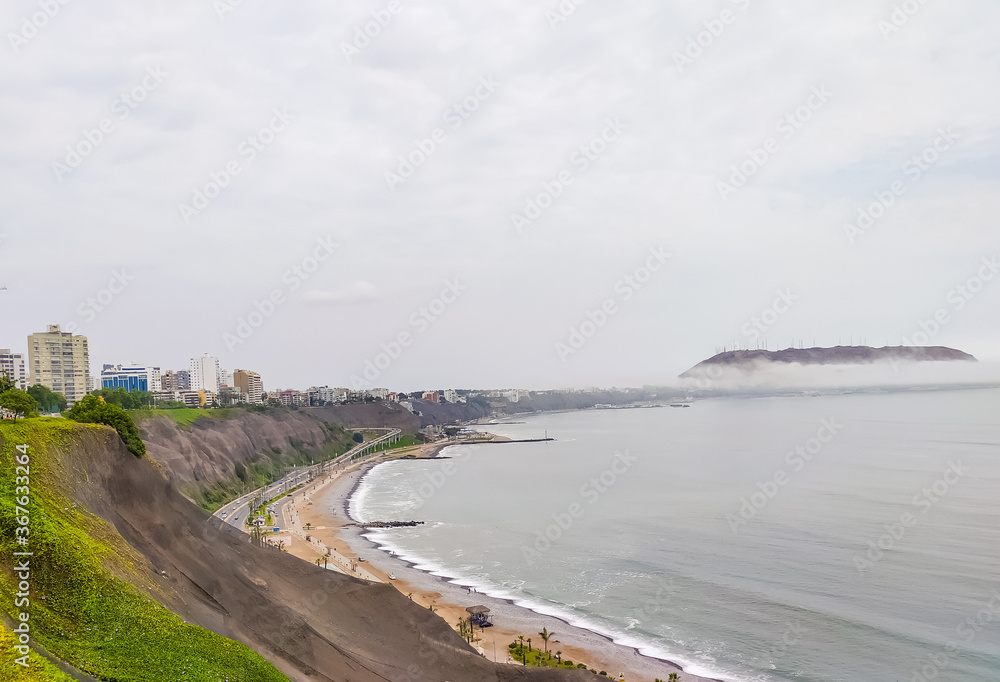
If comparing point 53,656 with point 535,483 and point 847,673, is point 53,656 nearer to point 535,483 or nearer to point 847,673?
point 847,673

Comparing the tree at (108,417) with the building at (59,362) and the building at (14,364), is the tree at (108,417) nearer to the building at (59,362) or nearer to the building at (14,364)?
the building at (59,362)

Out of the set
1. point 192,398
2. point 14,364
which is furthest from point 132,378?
point 14,364

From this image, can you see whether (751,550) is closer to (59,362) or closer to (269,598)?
(269,598)

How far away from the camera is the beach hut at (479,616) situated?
3591 centimetres

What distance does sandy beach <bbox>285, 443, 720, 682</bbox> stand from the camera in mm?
31786

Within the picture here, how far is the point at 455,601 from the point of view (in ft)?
134

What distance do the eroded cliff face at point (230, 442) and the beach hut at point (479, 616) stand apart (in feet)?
90.2

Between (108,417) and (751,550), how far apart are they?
4791 centimetres

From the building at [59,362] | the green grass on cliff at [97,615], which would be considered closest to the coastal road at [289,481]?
the green grass on cliff at [97,615]

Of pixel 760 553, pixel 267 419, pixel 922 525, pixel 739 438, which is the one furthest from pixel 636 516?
pixel 739 438

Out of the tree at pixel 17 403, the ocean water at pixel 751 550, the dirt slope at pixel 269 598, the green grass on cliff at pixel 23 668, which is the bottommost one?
the ocean water at pixel 751 550

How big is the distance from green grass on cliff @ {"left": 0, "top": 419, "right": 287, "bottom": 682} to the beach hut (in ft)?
65.1

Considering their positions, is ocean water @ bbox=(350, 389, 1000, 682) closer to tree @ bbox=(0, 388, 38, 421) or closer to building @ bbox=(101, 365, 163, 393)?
tree @ bbox=(0, 388, 38, 421)

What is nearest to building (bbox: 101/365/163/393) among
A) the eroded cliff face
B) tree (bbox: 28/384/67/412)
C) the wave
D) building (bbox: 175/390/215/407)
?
building (bbox: 175/390/215/407)
